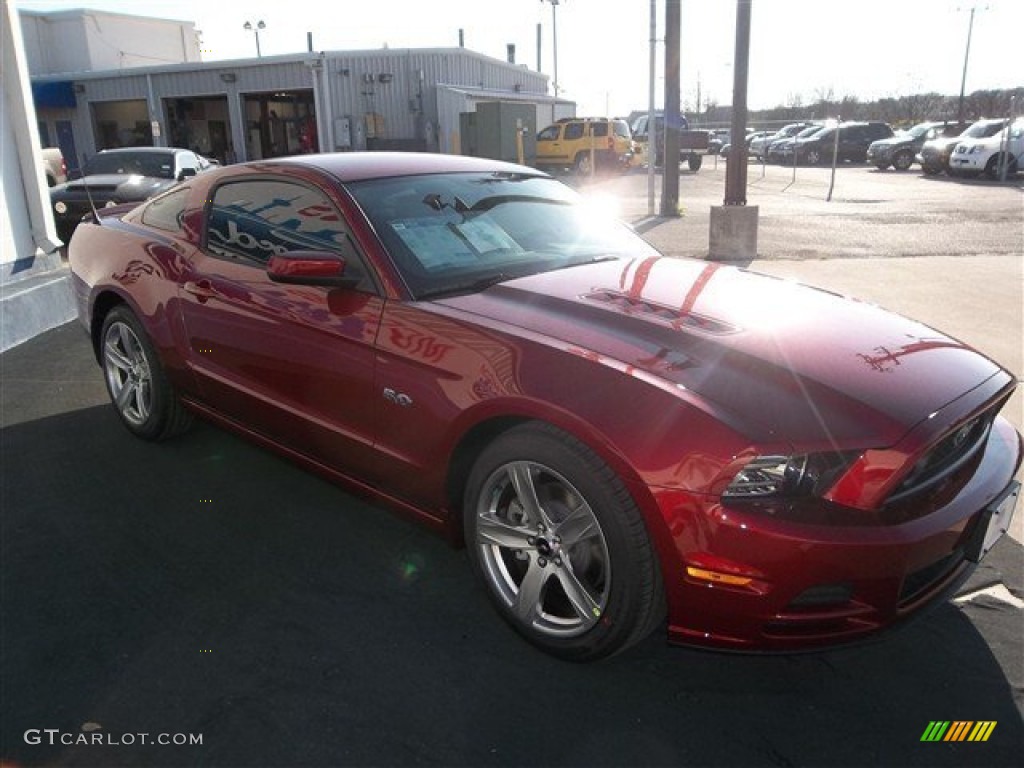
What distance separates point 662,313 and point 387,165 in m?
1.56

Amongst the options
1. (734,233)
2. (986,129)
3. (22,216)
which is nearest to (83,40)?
(22,216)

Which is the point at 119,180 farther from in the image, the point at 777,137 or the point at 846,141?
the point at 777,137

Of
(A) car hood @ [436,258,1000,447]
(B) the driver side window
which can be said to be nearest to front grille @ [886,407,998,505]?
(A) car hood @ [436,258,1000,447]

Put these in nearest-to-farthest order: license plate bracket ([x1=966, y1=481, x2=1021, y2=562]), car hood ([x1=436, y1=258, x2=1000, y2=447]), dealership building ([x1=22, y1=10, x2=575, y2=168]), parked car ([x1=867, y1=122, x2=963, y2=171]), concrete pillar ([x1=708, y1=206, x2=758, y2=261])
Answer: car hood ([x1=436, y1=258, x2=1000, y2=447]), license plate bracket ([x1=966, y1=481, x2=1021, y2=562]), concrete pillar ([x1=708, y1=206, x2=758, y2=261]), parked car ([x1=867, y1=122, x2=963, y2=171]), dealership building ([x1=22, y1=10, x2=575, y2=168])

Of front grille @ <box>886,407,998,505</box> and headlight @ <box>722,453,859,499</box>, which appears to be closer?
headlight @ <box>722,453,859,499</box>

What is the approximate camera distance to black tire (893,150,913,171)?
28.5 metres

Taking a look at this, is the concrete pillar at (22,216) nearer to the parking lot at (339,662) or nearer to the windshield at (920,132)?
the parking lot at (339,662)

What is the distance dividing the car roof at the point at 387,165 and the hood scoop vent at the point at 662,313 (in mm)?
1150

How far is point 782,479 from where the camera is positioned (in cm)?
214

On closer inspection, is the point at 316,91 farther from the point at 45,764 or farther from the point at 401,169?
the point at 45,764

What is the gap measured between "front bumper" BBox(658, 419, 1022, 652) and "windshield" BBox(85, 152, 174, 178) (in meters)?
12.2

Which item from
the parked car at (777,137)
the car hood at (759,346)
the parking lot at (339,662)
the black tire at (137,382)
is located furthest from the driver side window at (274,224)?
the parked car at (777,137)

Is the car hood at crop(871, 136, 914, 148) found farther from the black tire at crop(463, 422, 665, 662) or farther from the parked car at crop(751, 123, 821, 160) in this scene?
the black tire at crop(463, 422, 665, 662)

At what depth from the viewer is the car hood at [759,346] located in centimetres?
222
